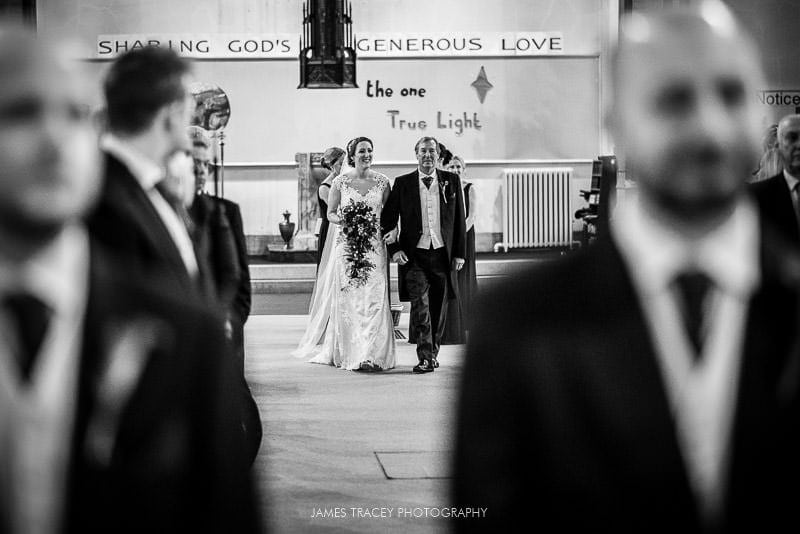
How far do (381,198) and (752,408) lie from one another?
27.6 feet

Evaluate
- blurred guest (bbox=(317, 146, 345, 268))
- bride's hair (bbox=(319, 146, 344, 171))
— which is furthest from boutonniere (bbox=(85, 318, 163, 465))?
bride's hair (bbox=(319, 146, 344, 171))

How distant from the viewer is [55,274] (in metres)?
1.12

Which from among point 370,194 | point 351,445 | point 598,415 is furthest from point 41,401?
point 370,194

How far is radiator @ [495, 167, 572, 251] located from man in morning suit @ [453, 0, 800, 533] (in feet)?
54.1

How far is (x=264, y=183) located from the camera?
57.5ft

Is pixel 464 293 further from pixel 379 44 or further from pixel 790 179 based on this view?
pixel 379 44

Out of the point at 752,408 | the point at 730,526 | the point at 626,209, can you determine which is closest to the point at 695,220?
the point at 626,209

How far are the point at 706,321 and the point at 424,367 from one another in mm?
8049

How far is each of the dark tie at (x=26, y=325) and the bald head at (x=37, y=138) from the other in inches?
Answer: 2.4

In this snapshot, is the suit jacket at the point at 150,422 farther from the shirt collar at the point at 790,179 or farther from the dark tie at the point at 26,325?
the shirt collar at the point at 790,179

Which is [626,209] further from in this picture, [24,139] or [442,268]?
[442,268]

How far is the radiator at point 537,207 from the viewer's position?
17.7 meters

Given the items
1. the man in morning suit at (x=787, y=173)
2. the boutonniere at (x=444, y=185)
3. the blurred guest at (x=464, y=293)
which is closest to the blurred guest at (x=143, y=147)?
the man in morning suit at (x=787, y=173)

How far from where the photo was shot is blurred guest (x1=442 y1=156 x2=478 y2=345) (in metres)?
9.79
